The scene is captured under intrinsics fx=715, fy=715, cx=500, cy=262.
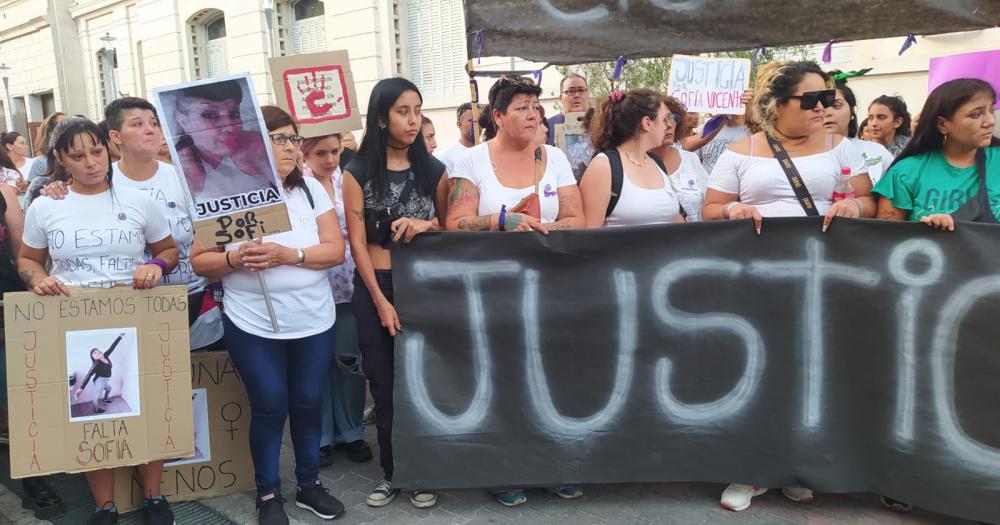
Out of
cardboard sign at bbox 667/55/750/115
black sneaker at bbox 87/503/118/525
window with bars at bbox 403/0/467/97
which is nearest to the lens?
black sneaker at bbox 87/503/118/525

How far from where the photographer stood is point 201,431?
3.45m

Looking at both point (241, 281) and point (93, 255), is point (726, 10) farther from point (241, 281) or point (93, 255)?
point (93, 255)

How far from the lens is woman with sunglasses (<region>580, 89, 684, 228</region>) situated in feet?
11.0

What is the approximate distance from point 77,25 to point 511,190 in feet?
81.8

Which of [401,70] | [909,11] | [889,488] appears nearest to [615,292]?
[889,488]

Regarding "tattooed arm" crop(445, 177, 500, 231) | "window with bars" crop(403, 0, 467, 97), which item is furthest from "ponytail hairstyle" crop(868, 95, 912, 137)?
"window with bars" crop(403, 0, 467, 97)

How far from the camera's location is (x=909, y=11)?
11.1 ft

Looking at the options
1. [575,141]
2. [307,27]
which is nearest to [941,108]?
[575,141]

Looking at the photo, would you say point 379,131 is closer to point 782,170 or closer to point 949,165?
point 782,170

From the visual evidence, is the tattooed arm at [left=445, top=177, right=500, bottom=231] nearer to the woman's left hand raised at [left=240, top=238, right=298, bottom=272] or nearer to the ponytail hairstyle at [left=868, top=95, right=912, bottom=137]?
the woman's left hand raised at [left=240, top=238, right=298, bottom=272]

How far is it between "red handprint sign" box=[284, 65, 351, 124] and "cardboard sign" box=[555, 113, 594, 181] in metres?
1.58

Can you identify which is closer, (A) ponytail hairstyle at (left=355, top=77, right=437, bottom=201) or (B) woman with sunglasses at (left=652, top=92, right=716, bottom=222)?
(A) ponytail hairstyle at (left=355, top=77, right=437, bottom=201)

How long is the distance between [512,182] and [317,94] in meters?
2.07

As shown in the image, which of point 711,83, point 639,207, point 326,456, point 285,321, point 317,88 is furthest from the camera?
point 711,83
